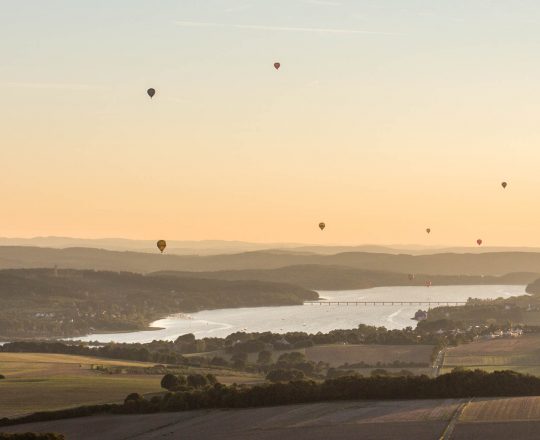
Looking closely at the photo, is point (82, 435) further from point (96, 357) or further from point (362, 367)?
point (96, 357)

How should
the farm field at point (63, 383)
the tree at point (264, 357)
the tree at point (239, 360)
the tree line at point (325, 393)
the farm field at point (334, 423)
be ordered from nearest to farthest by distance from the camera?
the farm field at point (334, 423) < the tree line at point (325, 393) < the farm field at point (63, 383) < the tree at point (239, 360) < the tree at point (264, 357)

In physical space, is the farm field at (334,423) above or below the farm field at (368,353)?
below

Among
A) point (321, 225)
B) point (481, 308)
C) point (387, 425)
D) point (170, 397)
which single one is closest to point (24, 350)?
point (321, 225)

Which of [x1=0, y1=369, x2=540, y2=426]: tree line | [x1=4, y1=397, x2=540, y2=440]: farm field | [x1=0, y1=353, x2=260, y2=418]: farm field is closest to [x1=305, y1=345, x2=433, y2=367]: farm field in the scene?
[x1=0, y1=353, x2=260, y2=418]: farm field

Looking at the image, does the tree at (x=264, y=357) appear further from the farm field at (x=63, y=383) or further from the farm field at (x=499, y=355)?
the farm field at (x=499, y=355)

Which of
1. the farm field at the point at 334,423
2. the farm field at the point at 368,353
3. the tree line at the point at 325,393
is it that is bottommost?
the farm field at the point at 334,423

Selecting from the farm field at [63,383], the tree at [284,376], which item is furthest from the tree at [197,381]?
the tree at [284,376]

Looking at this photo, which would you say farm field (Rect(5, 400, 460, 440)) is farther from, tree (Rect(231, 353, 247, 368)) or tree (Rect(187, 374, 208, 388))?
tree (Rect(231, 353, 247, 368))
